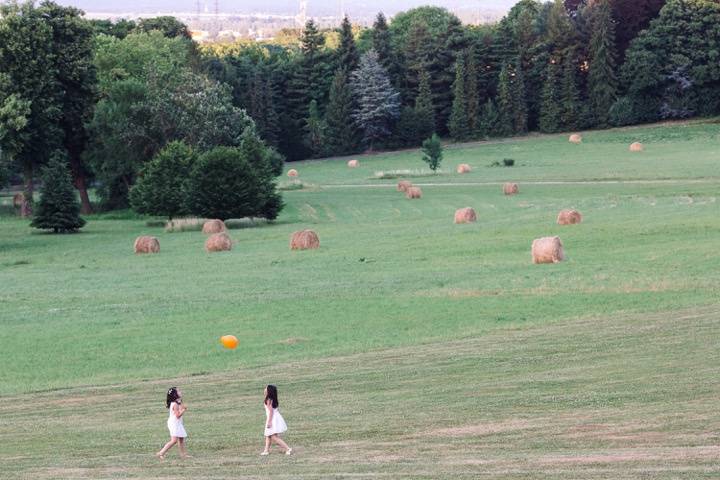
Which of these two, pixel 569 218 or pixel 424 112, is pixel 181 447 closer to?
pixel 569 218

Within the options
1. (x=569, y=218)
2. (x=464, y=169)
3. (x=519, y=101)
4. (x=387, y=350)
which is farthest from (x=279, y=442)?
(x=519, y=101)

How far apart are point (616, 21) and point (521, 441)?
352 feet

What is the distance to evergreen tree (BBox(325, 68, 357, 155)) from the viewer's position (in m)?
120

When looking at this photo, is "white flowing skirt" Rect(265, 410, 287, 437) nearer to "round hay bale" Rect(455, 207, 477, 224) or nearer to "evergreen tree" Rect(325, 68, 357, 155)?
"round hay bale" Rect(455, 207, 477, 224)

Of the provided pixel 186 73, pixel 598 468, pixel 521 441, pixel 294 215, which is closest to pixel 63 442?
pixel 521 441

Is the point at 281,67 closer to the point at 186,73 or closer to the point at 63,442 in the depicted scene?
the point at 186,73

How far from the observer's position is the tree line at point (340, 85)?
3054 inches

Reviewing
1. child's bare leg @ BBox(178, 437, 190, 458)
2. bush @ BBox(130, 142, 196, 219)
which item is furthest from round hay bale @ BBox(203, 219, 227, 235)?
child's bare leg @ BBox(178, 437, 190, 458)

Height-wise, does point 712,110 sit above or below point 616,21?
below

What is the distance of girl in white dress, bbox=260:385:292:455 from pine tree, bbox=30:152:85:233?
50438 mm

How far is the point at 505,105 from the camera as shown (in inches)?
4621

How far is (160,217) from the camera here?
2840 inches

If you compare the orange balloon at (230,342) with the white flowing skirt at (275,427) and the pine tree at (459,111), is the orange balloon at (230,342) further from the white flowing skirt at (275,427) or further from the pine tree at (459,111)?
the pine tree at (459,111)

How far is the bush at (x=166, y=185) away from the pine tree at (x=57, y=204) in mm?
3576
